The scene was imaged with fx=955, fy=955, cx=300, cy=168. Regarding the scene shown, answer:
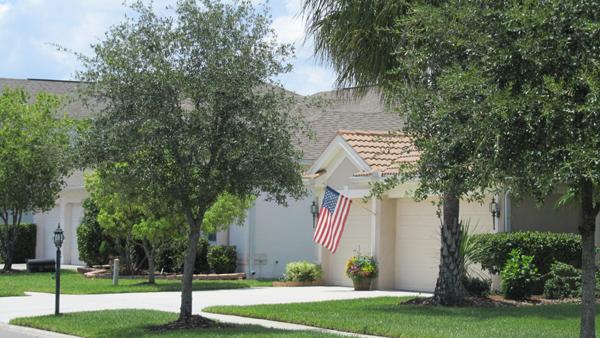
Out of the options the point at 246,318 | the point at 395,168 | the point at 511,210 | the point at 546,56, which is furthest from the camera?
the point at 395,168

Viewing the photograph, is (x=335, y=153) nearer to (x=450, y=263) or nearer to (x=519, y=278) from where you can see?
(x=519, y=278)

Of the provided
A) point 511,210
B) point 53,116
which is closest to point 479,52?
point 511,210

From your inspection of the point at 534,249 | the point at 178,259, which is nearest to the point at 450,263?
the point at 534,249

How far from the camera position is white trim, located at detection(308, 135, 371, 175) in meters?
24.5

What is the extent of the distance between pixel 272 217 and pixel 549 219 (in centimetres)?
985

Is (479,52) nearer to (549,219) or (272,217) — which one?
(549,219)

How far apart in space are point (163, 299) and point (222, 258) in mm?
7920

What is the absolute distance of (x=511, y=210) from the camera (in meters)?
21.8

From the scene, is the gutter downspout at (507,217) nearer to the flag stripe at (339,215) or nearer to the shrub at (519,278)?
the shrub at (519,278)

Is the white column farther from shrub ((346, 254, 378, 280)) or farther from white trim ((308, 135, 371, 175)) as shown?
white trim ((308, 135, 371, 175))

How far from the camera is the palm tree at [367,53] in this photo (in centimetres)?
1773

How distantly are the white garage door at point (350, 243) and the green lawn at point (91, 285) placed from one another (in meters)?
1.83

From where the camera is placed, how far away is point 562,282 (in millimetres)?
19750

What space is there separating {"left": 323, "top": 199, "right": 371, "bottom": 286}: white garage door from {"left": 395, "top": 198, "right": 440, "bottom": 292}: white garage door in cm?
99
